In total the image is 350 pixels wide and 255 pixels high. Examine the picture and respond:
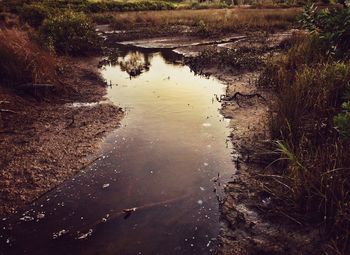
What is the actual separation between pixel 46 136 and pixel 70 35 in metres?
8.90

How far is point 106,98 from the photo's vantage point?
29.5 ft

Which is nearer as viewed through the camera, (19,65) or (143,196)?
(143,196)

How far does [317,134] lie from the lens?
5.13 metres

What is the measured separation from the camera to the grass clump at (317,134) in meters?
3.62

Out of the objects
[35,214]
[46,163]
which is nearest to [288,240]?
[35,214]

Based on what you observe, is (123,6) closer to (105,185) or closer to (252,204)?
(105,185)

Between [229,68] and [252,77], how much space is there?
1552 mm

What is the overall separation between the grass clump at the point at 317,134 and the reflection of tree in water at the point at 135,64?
459 centimetres

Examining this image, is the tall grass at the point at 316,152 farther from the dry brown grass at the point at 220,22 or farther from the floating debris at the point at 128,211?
the dry brown grass at the point at 220,22

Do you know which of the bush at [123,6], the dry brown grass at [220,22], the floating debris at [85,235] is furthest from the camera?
the bush at [123,6]

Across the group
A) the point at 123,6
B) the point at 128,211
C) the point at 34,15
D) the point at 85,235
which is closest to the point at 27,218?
the point at 85,235

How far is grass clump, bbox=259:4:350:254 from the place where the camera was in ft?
11.9

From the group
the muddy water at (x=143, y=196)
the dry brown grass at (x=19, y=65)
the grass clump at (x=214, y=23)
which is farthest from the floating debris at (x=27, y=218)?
the grass clump at (x=214, y=23)

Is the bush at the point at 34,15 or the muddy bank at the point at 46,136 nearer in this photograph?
the muddy bank at the point at 46,136
